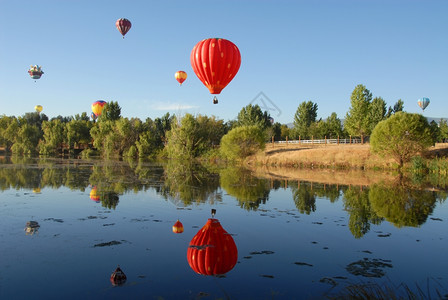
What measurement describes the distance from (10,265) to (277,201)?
9527mm

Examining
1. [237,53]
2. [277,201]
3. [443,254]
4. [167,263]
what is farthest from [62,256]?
[237,53]

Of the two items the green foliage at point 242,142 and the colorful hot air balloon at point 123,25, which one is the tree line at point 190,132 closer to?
the green foliage at point 242,142

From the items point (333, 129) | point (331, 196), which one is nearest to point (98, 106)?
point (333, 129)

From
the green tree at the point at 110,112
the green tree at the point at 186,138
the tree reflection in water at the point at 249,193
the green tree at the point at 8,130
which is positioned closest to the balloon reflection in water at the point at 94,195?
the tree reflection in water at the point at 249,193

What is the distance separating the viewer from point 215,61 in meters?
16.8

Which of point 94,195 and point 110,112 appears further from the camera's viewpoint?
point 110,112

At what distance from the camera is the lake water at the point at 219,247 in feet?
18.2

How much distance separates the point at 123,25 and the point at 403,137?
2558 cm

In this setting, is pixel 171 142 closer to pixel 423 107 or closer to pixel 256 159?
pixel 256 159

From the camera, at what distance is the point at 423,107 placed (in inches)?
2458

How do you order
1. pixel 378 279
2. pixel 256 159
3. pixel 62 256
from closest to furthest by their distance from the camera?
pixel 378 279, pixel 62 256, pixel 256 159

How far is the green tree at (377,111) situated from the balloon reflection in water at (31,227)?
50.3 meters

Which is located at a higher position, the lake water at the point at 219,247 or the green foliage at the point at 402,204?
the green foliage at the point at 402,204

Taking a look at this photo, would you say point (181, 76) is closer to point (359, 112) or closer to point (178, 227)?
point (359, 112)
